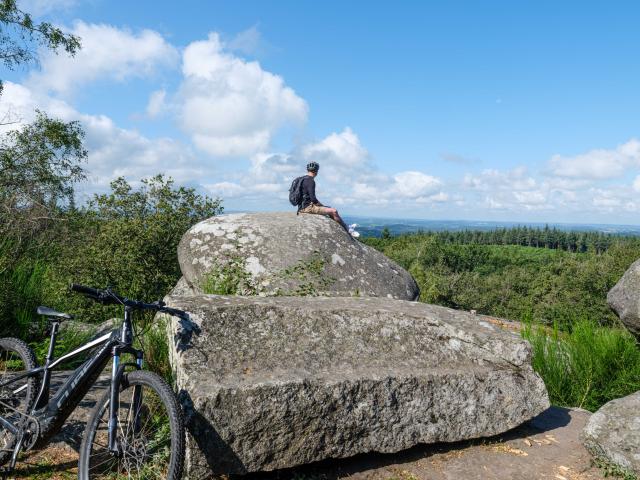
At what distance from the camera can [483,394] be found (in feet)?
15.9

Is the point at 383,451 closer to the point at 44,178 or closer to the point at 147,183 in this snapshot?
the point at 147,183

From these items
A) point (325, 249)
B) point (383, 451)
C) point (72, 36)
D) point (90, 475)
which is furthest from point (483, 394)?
point (72, 36)

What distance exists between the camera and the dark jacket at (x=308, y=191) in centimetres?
1055

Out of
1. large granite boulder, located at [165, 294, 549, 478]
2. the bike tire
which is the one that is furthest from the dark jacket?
the bike tire

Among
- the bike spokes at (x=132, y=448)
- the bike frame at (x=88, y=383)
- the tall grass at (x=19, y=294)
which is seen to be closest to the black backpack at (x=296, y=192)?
the tall grass at (x=19, y=294)

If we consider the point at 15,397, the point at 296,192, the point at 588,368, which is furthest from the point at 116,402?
the point at 296,192

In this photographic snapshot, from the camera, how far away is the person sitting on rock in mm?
10547

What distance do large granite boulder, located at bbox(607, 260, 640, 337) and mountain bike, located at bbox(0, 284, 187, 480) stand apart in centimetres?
856

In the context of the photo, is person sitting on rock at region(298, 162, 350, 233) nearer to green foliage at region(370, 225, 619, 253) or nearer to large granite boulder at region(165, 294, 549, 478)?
large granite boulder at region(165, 294, 549, 478)

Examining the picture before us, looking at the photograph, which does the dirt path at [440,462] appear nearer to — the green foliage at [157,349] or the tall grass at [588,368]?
the green foliage at [157,349]

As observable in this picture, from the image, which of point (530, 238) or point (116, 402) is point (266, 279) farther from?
point (530, 238)

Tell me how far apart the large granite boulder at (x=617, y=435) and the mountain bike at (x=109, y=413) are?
4.03 metres

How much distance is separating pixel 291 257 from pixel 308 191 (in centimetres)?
243

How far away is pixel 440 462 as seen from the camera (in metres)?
4.67
